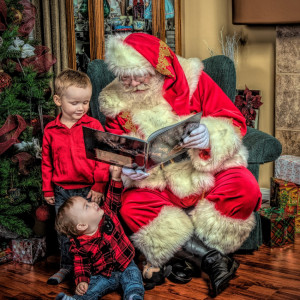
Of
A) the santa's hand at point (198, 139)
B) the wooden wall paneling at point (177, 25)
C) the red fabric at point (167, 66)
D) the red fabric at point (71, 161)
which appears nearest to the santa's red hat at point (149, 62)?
the red fabric at point (167, 66)

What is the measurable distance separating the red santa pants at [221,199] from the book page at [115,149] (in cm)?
26

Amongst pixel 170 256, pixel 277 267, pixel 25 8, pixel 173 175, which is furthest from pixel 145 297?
pixel 25 8

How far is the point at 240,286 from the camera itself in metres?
2.12

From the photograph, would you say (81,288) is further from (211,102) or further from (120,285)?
(211,102)

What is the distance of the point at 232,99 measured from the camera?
267cm

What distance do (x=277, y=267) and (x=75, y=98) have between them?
4.19 feet

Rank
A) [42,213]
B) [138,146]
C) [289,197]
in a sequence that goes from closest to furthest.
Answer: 1. [138,146]
2. [42,213]
3. [289,197]

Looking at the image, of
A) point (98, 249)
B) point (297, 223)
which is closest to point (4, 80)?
point (98, 249)

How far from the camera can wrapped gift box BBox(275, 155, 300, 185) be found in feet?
9.69

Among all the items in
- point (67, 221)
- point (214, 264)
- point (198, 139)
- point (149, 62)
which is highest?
point (149, 62)

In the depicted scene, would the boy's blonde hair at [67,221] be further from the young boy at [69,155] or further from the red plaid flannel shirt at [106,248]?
the young boy at [69,155]

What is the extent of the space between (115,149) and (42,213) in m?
0.81

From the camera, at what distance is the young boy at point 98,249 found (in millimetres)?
2035

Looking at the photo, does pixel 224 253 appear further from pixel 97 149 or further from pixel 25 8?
pixel 25 8
